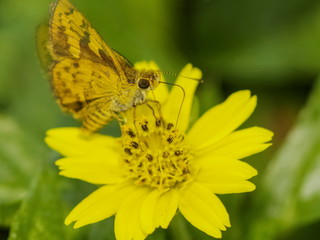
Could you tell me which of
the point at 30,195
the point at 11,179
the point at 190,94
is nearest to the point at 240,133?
the point at 190,94

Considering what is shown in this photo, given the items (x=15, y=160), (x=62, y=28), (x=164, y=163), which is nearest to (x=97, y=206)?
(x=164, y=163)

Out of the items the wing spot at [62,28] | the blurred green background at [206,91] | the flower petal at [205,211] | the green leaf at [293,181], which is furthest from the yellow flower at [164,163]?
the green leaf at [293,181]

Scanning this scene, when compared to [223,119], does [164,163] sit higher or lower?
lower

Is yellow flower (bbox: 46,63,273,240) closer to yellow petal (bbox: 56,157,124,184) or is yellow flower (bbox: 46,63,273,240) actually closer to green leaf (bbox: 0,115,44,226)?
yellow petal (bbox: 56,157,124,184)

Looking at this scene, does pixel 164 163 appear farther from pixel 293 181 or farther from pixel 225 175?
pixel 293 181

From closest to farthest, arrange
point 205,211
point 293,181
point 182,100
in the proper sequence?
1. point 205,211
2. point 182,100
3. point 293,181

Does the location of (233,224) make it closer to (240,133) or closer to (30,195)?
(240,133)

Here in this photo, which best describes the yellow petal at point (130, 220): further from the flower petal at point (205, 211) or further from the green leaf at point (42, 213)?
the green leaf at point (42, 213)
